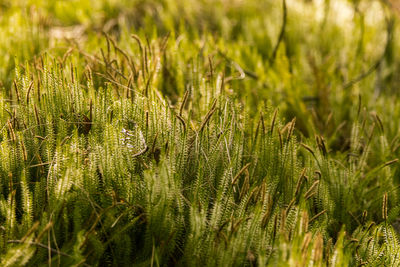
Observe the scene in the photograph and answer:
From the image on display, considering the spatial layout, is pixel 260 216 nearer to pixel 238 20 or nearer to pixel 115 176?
pixel 115 176

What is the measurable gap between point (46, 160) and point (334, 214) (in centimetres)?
89

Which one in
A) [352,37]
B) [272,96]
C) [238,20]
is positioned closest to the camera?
[272,96]

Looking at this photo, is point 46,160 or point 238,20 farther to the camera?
point 238,20

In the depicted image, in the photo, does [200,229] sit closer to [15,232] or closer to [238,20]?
[15,232]

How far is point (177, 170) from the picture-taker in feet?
4.04

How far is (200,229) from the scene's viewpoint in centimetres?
106

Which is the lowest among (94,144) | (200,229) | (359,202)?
(359,202)

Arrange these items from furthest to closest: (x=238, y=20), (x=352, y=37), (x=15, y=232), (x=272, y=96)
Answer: (x=238, y=20), (x=352, y=37), (x=272, y=96), (x=15, y=232)

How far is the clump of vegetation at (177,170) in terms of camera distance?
1.04 metres

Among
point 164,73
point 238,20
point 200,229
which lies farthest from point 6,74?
point 238,20

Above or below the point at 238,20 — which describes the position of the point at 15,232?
below

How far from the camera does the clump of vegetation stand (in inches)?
40.9

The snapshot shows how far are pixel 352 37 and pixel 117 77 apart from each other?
5.50ft

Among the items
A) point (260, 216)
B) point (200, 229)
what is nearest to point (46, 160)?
point (200, 229)
